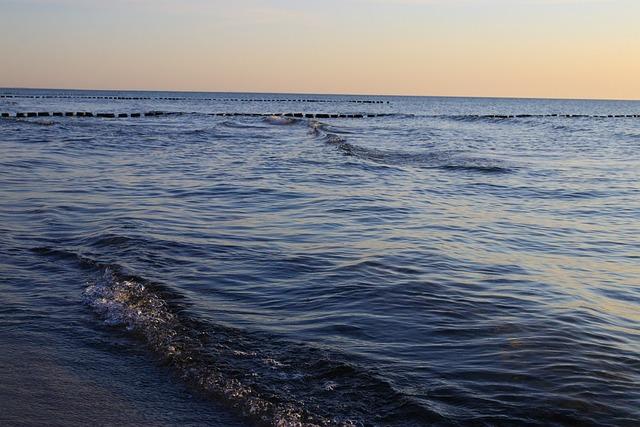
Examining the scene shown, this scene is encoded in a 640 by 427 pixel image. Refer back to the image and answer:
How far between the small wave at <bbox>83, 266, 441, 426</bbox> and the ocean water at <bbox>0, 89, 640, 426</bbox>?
0.07ft

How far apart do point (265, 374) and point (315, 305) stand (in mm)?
2053

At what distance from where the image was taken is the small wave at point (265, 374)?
4656mm

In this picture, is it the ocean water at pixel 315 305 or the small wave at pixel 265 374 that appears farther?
the ocean water at pixel 315 305

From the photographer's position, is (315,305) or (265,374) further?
(315,305)

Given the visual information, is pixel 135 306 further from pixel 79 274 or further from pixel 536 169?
pixel 536 169

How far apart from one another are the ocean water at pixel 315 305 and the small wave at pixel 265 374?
0.07 feet

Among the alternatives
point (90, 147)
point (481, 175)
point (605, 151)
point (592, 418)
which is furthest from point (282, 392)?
point (605, 151)

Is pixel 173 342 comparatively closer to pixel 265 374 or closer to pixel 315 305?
pixel 265 374

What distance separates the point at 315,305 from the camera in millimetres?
7312

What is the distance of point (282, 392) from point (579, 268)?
5700 millimetres

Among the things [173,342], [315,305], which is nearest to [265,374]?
[173,342]

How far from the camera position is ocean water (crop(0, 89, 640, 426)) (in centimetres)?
485

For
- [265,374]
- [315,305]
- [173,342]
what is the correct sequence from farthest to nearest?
[315,305], [173,342], [265,374]

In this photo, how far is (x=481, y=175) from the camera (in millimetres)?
20766
